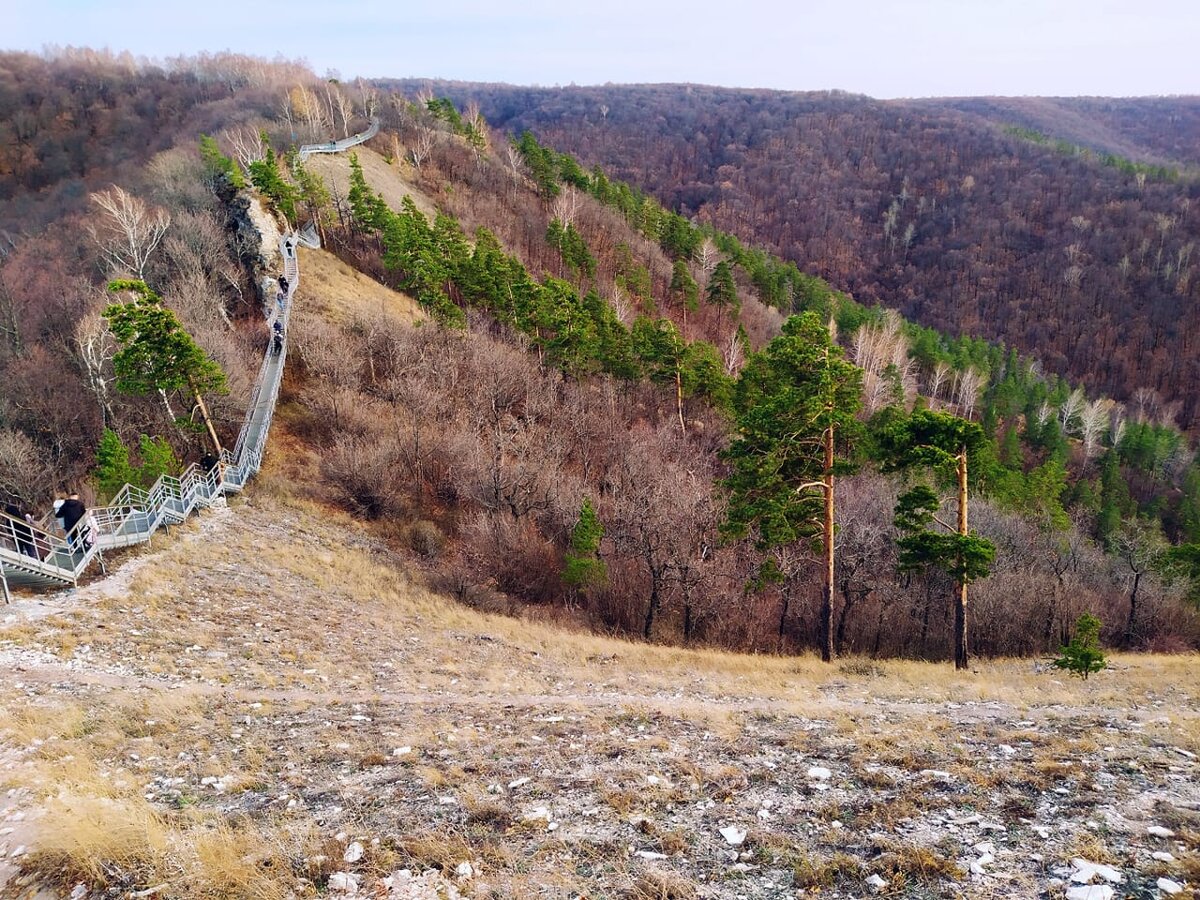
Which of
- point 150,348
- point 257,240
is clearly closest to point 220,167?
point 257,240

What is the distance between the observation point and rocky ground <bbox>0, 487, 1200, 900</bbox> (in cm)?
683

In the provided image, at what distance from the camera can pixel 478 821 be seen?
816cm

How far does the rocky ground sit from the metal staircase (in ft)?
3.10

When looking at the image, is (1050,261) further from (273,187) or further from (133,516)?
(133,516)

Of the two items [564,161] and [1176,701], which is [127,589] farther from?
[564,161]

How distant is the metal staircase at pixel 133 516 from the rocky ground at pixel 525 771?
3.10ft

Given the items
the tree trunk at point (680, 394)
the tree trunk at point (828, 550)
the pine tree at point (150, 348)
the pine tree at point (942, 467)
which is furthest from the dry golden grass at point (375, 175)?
the pine tree at point (942, 467)

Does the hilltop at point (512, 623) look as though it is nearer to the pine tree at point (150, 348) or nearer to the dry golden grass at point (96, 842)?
the dry golden grass at point (96, 842)

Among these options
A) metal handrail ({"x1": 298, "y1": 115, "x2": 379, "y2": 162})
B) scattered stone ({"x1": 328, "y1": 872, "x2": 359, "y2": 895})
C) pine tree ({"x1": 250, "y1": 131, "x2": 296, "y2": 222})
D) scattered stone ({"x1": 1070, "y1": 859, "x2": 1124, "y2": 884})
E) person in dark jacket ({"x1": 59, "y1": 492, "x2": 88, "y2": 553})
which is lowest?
scattered stone ({"x1": 328, "y1": 872, "x2": 359, "y2": 895})

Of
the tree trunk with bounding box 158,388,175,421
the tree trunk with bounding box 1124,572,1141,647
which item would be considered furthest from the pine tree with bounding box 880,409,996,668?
the tree trunk with bounding box 158,388,175,421

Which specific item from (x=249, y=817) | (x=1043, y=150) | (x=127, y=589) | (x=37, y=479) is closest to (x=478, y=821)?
(x=249, y=817)

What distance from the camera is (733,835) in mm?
7750

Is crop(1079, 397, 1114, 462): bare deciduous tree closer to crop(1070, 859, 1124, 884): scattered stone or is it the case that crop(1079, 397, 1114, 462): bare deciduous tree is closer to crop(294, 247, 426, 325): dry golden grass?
crop(294, 247, 426, 325): dry golden grass

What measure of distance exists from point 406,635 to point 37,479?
→ 23325mm
